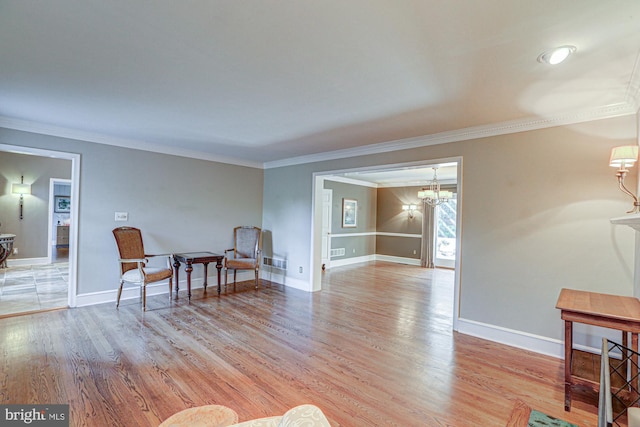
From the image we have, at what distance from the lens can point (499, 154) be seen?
11.2 ft

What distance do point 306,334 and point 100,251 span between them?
3348 millimetres

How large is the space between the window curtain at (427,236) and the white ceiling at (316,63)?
511 cm

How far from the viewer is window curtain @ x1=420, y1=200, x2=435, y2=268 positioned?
328 inches

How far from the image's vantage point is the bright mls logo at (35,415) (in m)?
1.90

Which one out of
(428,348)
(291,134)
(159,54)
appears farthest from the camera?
(291,134)

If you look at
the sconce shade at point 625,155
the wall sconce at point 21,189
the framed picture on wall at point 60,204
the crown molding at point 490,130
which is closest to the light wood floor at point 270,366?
the sconce shade at point 625,155

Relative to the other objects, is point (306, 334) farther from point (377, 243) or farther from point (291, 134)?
point (377, 243)

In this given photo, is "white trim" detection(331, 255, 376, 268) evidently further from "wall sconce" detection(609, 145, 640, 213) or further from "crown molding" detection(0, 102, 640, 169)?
"wall sconce" detection(609, 145, 640, 213)

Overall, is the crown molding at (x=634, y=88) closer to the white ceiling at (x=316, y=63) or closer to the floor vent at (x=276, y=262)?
the white ceiling at (x=316, y=63)

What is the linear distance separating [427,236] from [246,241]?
5.17m

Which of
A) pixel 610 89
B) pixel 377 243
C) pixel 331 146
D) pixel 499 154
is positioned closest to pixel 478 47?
pixel 610 89

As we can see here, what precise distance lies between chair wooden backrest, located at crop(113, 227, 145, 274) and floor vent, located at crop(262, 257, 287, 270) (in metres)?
2.34

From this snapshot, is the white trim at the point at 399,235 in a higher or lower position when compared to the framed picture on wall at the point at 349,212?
lower

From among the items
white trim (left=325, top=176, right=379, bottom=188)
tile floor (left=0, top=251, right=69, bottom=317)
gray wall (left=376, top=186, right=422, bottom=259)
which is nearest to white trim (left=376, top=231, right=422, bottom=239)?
gray wall (left=376, top=186, right=422, bottom=259)
